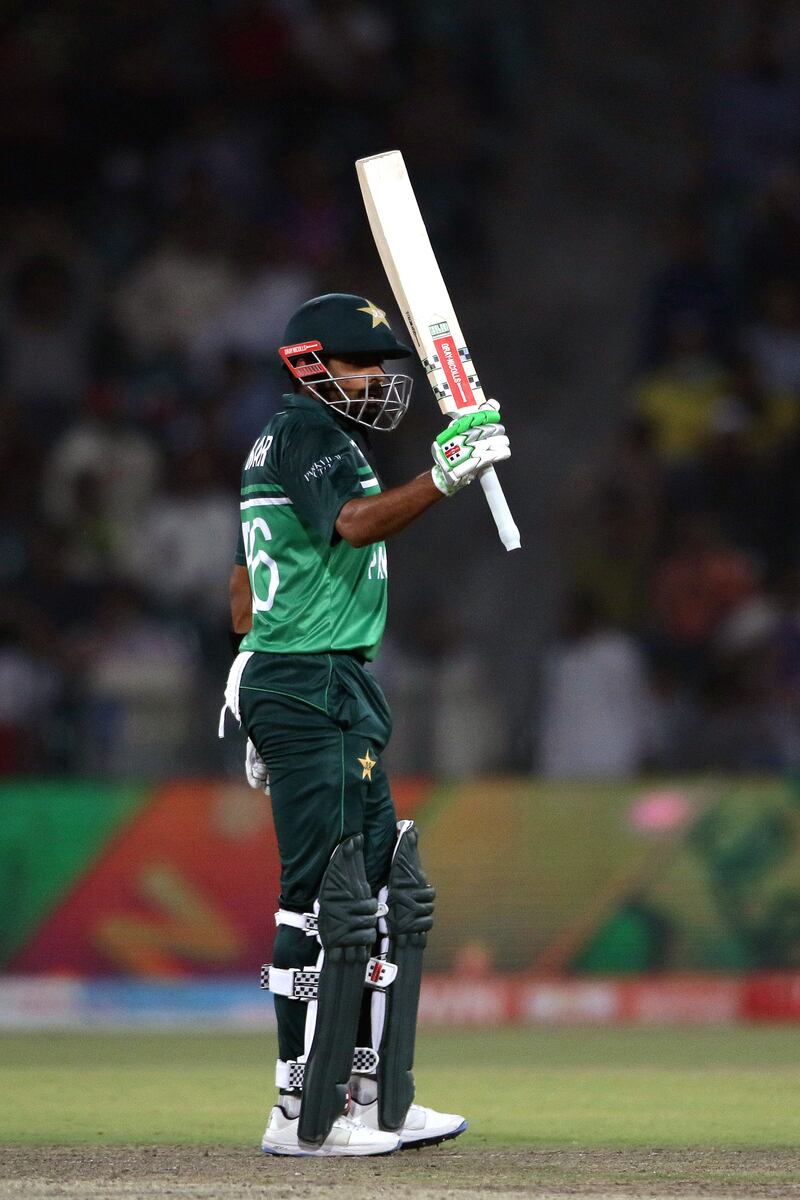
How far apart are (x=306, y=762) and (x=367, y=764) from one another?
15 cm

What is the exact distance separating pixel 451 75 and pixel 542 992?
5.80 metres

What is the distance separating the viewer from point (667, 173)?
38.3 feet

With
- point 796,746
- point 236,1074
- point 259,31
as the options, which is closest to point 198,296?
point 259,31

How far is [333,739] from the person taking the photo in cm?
433

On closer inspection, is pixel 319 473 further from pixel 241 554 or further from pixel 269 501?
pixel 241 554

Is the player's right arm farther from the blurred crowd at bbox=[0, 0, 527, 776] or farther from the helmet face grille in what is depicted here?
the blurred crowd at bbox=[0, 0, 527, 776]

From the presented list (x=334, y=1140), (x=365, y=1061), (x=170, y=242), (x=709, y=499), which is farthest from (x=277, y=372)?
(x=334, y=1140)

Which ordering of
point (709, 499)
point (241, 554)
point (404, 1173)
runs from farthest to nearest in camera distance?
point (709, 499)
point (241, 554)
point (404, 1173)

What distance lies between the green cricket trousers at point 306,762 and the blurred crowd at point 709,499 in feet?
13.6

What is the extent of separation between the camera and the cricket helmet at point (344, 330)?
4.47m

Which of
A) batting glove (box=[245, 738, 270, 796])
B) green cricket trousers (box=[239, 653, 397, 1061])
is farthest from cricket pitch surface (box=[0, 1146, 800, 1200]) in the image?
batting glove (box=[245, 738, 270, 796])

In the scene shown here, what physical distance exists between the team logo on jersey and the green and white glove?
646mm

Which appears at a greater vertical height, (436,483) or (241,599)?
(436,483)

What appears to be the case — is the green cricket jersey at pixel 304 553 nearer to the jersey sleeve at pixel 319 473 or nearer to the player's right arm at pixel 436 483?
the jersey sleeve at pixel 319 473
